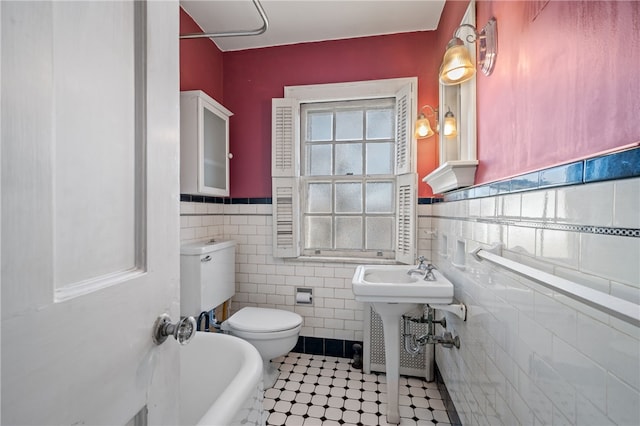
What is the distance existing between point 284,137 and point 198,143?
0.69 m

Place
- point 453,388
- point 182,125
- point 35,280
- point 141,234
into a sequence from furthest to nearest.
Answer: point 182,125
point 453,388
point 141,234
point 35,280

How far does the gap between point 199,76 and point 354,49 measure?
1.24 m

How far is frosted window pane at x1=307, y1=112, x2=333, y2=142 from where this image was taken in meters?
2.49

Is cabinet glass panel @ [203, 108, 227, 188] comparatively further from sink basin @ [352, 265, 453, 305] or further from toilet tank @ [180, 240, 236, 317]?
sink basin @ [352, 265, 453, 305]

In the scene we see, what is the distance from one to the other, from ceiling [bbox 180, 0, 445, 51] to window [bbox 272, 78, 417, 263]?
1.31 feet

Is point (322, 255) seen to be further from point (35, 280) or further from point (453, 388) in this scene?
point (35, 280)

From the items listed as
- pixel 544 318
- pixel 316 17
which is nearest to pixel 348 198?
pixel 316 17

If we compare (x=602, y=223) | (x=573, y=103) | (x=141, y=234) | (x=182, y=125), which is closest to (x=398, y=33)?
(x=182, y=125)

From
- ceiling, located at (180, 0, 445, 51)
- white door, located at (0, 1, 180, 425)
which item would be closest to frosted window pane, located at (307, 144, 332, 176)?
ceiling, located at (180, 0, 445, 51)

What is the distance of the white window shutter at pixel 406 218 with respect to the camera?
2148 mm

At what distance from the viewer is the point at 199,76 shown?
221 centimetres

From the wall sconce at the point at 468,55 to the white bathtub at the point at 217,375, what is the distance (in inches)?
55.6

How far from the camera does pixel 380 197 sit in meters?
2.42

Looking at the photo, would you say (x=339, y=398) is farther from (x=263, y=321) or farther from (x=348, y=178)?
(x=348, y=178)
